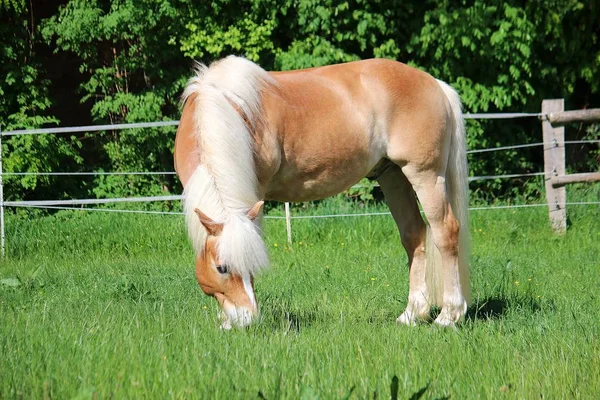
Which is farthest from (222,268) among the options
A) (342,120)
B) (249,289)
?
(342,120)

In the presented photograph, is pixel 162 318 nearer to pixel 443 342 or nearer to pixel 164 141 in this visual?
pixel 443 342

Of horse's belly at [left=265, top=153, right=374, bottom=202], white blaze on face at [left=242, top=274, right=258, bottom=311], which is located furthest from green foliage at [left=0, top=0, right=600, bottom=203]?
white blaze on face at [left=242, top=274, right=258, bottom=311]

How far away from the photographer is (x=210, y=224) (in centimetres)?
457

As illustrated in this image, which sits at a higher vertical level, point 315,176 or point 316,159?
point 316,159

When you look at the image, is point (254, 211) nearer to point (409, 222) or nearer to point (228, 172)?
point (228, 172)

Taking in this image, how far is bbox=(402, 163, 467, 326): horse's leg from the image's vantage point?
575 cm

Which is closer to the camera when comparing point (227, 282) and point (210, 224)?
point (210, 224)

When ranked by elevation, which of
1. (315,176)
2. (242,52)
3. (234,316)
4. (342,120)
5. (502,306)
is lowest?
(502,306)

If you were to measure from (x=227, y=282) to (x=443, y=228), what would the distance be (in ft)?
5.94

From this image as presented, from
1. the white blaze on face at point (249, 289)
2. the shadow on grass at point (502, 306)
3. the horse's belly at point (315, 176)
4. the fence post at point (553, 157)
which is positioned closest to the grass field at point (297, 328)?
the shadow on grass at point (502, 306)

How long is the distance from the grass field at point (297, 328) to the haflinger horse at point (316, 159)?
1.12 feet

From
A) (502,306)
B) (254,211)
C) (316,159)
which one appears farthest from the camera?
(502,306)

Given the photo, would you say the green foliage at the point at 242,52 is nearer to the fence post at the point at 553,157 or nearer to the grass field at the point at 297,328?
the fence post at the point at 553,157

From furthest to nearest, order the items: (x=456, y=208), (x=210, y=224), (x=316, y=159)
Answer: (x=456, y=208)
(x=316, y=159)
(x=210, y=224)
